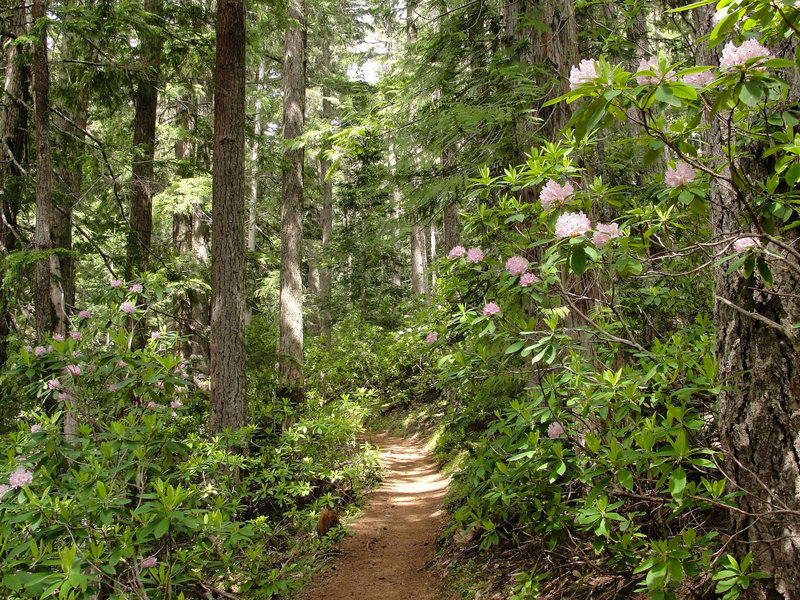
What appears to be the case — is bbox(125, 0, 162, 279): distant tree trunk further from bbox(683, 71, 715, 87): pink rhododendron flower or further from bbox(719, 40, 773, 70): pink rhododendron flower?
bbox(719, 40, 773, 70): pink rhododendron flower

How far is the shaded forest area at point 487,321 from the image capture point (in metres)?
2.10

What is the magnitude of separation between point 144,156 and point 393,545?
7.03 meters

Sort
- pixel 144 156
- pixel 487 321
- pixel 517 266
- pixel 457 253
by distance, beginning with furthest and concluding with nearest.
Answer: pixel 144 156 → pixel 457 253 → pixel 487 321 → pixel 517 266

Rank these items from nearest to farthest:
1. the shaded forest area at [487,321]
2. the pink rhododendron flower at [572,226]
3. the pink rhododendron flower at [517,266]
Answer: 1. the shaded forest area at [487,321]
2. the pink rhododendron flower at [572,226]
3. the pink rhododendron flower at [517,266]

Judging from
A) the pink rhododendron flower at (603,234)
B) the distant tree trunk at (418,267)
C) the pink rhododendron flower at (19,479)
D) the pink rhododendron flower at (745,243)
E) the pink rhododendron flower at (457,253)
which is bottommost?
the pink rhododendron flower at (19,479)

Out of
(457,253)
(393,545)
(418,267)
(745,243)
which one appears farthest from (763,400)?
(418,267)

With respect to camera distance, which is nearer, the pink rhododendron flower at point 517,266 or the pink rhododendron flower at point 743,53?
the pink rhododendron flower at point 743,53

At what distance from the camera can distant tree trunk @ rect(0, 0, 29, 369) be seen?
689 cm

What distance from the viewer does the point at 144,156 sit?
8.02 m

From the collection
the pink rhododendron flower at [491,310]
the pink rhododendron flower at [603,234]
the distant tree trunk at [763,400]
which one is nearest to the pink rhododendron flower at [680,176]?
the distant tree trunk at [763,400]

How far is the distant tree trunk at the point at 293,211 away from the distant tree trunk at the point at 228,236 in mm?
3102

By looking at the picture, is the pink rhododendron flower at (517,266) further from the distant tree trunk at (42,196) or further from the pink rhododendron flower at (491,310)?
the distant tree trunk at (42,196)

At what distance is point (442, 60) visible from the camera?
5934mm

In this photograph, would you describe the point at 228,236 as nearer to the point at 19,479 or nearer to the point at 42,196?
the point at 42,196
